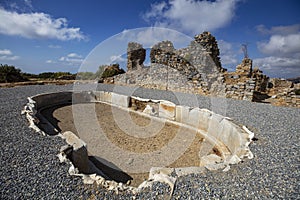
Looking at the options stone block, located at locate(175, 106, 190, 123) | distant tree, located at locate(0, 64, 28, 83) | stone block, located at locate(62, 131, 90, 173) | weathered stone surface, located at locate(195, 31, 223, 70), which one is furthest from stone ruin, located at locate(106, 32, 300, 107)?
distant tree, located at locate(0, 64, 28, 83)

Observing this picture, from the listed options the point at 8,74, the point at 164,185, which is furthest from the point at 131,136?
the point at 8,74

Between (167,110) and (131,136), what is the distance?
196 centimetres

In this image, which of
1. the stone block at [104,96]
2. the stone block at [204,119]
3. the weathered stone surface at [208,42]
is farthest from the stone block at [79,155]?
the weathered stone surface at [208,42]

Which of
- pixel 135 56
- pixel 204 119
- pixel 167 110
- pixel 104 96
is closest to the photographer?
pixel 204 119

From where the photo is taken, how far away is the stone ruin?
32.8ft

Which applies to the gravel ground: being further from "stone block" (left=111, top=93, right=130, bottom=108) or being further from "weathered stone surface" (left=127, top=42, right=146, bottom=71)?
"weathered stone surface" (left=127, top=42, right=146, bottom=71)

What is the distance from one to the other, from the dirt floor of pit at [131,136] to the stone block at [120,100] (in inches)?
13.9

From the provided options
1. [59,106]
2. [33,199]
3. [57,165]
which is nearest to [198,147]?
[57,165]

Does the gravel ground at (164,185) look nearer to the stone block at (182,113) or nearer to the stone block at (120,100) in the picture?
the stone block at (182,113)

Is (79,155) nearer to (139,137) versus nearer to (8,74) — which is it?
(139,137)

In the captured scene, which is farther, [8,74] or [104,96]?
[8,74]

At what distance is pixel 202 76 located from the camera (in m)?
12.2

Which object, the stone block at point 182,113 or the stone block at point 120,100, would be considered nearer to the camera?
the stone block at point 182,113

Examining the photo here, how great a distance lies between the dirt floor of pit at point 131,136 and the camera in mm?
4863
